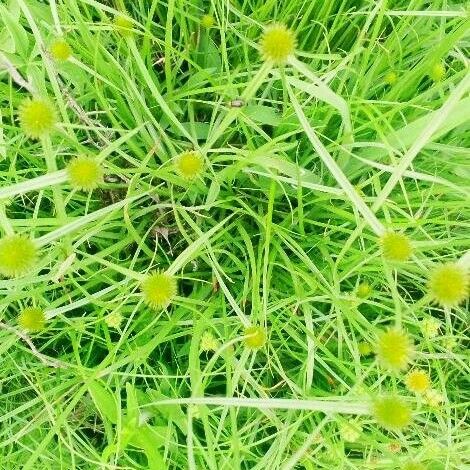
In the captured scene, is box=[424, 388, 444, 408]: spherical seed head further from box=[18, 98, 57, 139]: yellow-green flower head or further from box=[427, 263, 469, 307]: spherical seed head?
box=[18, 98, 57, 139]: yellow-green flower head

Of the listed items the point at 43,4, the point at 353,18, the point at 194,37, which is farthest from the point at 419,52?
the point at 43,4

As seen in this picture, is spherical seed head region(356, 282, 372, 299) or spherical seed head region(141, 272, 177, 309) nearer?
spherical seed head region(141, 272, 177, 309)

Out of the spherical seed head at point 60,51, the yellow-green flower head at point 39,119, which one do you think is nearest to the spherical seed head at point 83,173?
the yellow-green flower head at point 39,119

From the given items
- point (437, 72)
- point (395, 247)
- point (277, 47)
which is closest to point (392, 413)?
point (395, 247)

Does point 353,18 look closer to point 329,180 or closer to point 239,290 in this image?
point 329,180

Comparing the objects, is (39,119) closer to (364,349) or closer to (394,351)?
(394,351)

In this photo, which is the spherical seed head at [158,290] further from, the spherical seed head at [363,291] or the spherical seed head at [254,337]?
the spherical seed head at [363,291]

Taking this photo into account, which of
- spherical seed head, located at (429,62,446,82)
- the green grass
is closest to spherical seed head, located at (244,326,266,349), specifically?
the green grass
